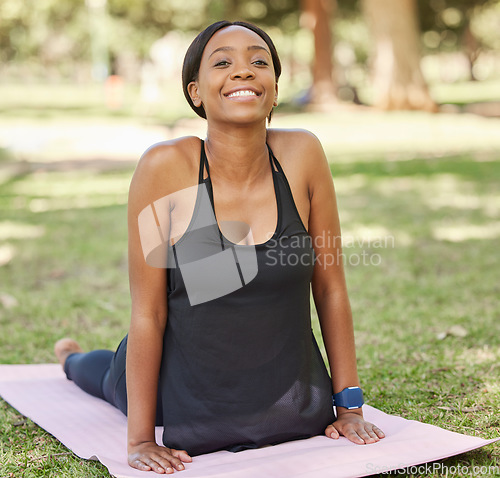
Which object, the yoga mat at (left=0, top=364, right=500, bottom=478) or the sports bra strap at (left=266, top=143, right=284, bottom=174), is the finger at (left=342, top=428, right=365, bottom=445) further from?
the sports bra strap at (left=266, top=143, right=284, bottom=174)

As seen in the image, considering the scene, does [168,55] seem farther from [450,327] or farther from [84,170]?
[450,327]

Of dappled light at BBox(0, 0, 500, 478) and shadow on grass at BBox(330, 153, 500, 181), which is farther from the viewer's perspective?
shadow on grass at BBox(330, 153, 500, 181)

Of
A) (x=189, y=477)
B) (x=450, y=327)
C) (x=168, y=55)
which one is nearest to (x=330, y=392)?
(x=189, y=477)

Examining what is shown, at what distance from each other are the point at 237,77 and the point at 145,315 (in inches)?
36.4

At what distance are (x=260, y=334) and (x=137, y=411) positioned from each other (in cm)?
53

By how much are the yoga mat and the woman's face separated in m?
1.21

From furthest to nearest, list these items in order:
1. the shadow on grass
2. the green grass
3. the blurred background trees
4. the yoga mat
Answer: the blurred background trees, the shadow on grass, the green grass, the yoga mat

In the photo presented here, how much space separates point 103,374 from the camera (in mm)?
3654

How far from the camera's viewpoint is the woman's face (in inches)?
111

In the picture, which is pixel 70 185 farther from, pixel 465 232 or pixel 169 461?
pixel 169 461

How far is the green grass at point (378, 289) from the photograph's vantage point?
137 inches

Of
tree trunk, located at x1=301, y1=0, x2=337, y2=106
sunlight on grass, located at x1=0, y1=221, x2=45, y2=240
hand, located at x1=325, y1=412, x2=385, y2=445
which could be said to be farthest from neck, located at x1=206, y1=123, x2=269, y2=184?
tree trunk, located at x1=301, y1=0, x2=337, y2=106

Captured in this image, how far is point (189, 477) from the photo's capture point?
265 cm

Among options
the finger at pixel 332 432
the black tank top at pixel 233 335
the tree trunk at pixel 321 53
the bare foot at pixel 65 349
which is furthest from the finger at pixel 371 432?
the tree trunk at pixel 321 53
